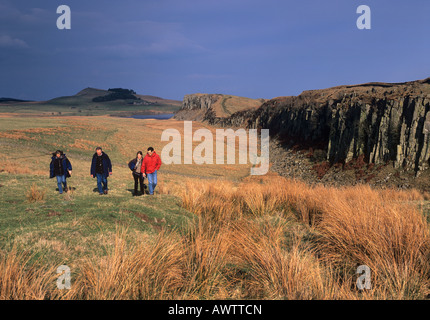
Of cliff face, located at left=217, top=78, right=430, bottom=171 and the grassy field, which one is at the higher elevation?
cliff face, located at left=217, top=78, right=430, bottom=171

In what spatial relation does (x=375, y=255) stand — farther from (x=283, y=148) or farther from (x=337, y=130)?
(x=283, y=148)

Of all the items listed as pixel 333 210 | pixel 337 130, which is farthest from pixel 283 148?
pixel 333 210

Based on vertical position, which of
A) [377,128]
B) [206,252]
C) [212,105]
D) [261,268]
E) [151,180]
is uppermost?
[212,105]

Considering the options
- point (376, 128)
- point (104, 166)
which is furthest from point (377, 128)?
point (104, 166)

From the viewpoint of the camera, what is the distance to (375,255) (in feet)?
16.4

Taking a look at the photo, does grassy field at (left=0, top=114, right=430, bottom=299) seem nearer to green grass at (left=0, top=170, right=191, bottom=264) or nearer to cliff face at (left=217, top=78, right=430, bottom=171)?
green grass at (left=0, top=170, right=191, bottom=264)

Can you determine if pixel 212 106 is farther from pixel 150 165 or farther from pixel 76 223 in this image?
pixel 76 223

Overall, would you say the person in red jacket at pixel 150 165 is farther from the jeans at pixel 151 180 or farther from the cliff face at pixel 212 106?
the cliff face at pixel 212 106

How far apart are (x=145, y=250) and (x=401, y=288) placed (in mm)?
3945

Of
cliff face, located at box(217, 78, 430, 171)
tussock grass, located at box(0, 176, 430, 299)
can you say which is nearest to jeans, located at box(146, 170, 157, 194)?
tussock grass, located at box(0, 176, 430, 299)

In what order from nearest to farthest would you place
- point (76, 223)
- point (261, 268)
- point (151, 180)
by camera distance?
point (261, 268) → point (76, 223) → point (151, 180)

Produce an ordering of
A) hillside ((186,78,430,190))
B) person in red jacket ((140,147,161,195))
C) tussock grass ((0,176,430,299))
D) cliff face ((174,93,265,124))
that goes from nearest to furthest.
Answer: tussock grass ((0,176,430,299))
person in red jacket ((140,147,161,195))
hillside ((186,78,430,190))
cliff face ((174,93,265,124))
